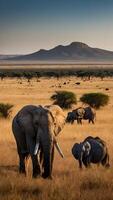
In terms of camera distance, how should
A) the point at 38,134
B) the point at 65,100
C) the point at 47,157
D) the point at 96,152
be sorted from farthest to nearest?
the point at 65,100 → the point at 96,152 → the point at 38,134 → the point at 47,157

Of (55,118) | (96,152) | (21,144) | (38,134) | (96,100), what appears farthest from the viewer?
(96,100)

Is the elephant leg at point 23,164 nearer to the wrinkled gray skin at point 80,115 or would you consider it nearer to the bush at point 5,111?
the wrinkled gray skin at point 80,115

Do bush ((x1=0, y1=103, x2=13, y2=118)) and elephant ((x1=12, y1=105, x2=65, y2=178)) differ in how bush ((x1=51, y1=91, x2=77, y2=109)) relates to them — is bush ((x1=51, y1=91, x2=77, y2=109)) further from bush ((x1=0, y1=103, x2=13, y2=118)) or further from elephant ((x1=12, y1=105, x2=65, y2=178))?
elephant ((x1=12, y1=105, x2=65, y2=178))

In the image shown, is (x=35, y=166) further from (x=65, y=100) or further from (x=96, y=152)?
(x=65, y=100)

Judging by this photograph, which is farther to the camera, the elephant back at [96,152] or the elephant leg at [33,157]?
the elephant back at [96,152]

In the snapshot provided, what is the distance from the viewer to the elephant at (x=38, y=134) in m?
11.7

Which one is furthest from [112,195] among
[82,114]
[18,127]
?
[82,114]

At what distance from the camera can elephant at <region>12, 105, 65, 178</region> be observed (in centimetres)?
1174

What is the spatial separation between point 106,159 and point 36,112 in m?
3.21

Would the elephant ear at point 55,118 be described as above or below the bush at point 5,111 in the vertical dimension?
above

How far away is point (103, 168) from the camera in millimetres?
13781

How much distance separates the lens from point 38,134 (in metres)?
12.0

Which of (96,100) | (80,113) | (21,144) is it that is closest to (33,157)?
(21,144)

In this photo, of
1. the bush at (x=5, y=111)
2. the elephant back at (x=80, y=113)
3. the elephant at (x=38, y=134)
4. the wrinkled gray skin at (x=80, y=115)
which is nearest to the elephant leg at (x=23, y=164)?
the elephant at (x=38, y=134)
